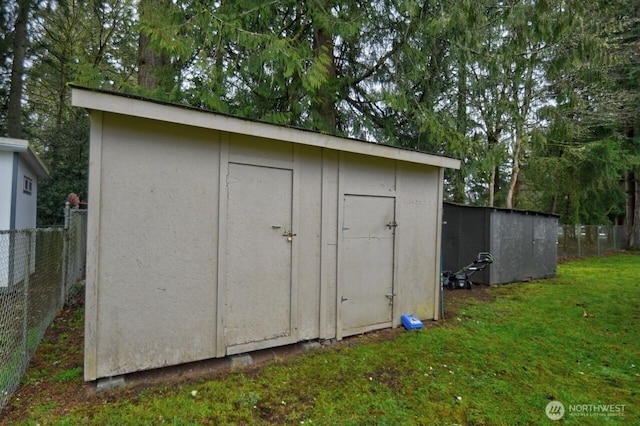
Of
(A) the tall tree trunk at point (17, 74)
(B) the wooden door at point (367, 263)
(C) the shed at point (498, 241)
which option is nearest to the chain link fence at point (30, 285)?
(B) the wooden door at point (367, 263)

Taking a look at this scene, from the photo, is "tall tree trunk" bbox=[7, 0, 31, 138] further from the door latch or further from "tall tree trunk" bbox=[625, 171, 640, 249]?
"tall tree trunk" bbox=[625, 171, 640, 249]

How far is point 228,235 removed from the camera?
349cm

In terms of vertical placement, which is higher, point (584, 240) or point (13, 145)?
point (13, 145)

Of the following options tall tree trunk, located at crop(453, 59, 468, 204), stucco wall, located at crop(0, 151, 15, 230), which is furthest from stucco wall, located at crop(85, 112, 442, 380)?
stucco wall, located at crop(0, 151, 15, 230)

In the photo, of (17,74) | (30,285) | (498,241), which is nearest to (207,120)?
(30,285)

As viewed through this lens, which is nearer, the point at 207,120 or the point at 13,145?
the point at 207,120

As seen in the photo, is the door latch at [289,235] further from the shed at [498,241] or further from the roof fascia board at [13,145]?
the shed at [498,241]

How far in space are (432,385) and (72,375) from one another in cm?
319

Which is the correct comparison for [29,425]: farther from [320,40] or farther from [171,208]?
[320,40]

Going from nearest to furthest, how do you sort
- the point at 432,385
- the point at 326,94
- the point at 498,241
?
the point at 432,385 → the point at 326,94 → the point at 498,241

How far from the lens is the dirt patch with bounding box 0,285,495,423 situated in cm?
273

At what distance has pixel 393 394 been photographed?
3.08 meters

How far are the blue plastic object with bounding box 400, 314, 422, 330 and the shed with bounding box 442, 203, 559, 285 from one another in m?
4.26

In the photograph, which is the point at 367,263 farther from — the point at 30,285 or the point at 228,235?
the point at 30,285
